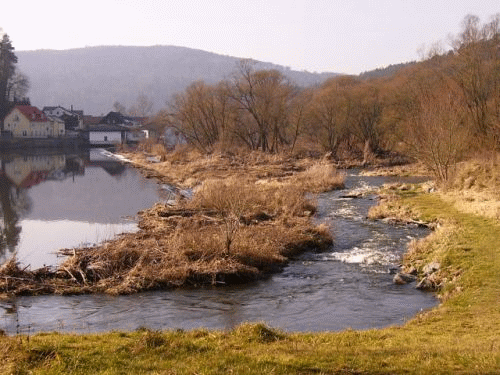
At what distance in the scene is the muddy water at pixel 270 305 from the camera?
48.2ft

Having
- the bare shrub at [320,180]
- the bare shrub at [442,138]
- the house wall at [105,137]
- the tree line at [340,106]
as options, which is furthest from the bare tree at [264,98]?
the house wall at [105,137]

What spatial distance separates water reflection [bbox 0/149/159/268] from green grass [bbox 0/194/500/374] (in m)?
12.7

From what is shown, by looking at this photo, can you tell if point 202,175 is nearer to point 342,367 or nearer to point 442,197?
point 442,197

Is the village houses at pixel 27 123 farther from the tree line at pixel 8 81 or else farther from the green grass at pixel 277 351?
the green grass at pixel 277 351

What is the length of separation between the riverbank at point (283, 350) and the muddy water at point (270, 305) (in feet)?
6.98

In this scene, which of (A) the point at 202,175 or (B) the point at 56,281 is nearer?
(B) the point at 56,281

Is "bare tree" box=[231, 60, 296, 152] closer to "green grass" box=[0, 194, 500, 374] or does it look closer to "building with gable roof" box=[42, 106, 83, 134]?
"green grass" box=[0, 194, 500, 374]

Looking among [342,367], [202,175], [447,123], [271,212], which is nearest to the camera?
[342,367]

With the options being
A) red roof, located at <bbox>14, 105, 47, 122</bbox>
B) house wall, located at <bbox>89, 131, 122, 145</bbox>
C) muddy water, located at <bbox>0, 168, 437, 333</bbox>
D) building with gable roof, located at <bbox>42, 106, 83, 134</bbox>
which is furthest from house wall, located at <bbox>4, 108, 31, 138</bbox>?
muddy water, located at <bbox>0, 168, 437, 333</bbox>

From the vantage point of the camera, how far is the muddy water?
14.7 m

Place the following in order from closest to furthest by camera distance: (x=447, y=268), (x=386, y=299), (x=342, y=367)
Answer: (x=342, y=367)
(x=386, y=299)
(x=447, y=268)

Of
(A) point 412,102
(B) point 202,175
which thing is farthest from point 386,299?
(A) point 412,102

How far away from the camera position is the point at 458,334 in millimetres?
11492

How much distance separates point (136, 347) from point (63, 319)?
6520mm
